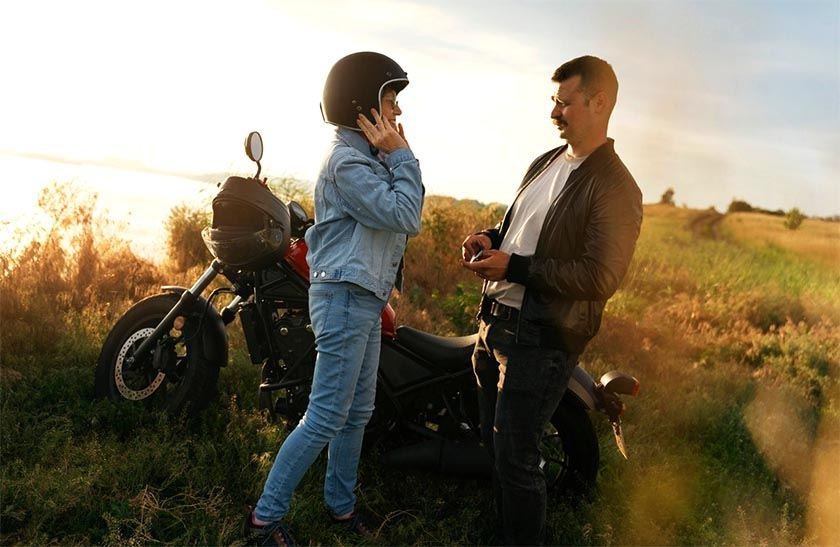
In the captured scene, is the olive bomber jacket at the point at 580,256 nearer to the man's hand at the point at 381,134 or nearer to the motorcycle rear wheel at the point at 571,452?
the man's hand at the point at 381,134

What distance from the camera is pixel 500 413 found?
3.13m

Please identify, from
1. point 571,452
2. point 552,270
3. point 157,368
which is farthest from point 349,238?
point 157,368

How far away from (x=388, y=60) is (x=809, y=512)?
3.63 meters

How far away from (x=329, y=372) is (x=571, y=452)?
143 cm

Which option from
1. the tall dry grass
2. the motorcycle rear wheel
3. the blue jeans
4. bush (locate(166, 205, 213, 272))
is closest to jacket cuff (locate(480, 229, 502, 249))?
the blue jeans

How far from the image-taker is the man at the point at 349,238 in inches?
116

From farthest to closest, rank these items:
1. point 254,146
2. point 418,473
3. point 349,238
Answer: point 418,473 → point 254,146 → point 349,238

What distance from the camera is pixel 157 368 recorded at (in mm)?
4238

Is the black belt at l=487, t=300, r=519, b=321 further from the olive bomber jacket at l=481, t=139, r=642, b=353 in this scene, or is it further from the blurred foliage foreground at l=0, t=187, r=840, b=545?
the blurred foliage foreground at l=0, t=187, r=840, b=545

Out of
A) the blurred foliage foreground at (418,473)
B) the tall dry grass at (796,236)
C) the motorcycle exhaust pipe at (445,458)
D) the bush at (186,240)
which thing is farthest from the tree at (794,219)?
the motorcycle exhaust pipe at (445,458)

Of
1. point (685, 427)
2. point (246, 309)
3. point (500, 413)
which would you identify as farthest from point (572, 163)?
point (685, 427)

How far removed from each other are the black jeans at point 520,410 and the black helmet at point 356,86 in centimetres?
101

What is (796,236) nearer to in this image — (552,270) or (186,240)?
(186,240)

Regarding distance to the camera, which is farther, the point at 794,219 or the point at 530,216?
the point at 794,219
